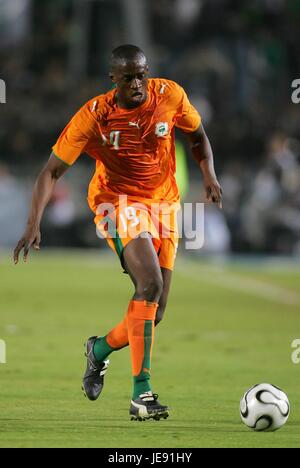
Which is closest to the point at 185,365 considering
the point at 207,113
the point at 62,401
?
the point at 62,401

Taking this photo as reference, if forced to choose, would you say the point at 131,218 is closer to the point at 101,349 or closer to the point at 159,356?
the point at 101,349

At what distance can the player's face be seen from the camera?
26.7ft

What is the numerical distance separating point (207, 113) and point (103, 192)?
1938 cm

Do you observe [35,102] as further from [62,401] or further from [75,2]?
[62,401]

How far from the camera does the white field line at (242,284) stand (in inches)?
715

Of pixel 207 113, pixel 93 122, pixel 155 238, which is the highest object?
pixel 207 113

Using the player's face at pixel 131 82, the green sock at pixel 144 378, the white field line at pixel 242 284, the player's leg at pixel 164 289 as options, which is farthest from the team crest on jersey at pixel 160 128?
the white field line at pixel 242 284

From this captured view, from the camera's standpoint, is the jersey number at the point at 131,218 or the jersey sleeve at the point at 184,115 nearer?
the jersey number at the point at 131,218

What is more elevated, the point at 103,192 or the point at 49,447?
the point at 103,192

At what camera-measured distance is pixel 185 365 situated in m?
11.1

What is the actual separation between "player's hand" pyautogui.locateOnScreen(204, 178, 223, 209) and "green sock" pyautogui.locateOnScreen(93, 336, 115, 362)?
126 centimetres

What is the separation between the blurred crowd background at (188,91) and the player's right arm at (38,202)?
55.0 feet

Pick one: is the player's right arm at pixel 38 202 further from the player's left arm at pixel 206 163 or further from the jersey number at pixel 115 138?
the player's left arm at pixel 206 163

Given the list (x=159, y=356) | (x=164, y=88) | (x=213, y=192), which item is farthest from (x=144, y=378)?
(x=159, y=356)
